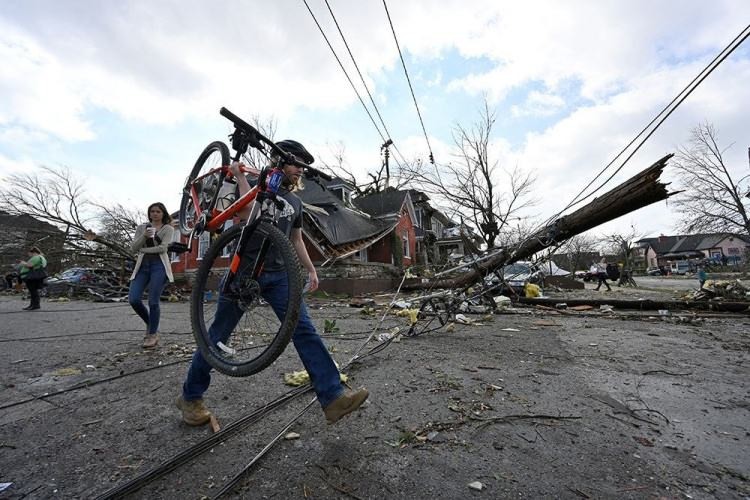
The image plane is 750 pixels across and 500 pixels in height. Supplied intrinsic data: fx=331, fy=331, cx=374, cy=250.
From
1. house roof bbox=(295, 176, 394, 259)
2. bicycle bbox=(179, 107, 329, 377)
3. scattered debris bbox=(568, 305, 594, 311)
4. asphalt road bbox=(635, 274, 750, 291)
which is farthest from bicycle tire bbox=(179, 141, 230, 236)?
asphalt road bbox=(635, 274, 750, 291)

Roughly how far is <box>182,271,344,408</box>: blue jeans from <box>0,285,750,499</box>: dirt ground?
0.29 m

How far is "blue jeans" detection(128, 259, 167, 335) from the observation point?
4090mm

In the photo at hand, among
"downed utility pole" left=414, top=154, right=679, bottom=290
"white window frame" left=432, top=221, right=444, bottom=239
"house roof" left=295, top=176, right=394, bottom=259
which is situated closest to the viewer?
"downed utility pole" left=414, top=154, right=679, bottom=290

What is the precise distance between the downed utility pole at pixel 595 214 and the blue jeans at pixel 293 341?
161 inches

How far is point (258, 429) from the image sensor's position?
2113 mm

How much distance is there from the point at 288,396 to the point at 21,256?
63.3ft

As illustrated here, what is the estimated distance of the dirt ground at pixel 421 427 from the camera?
1572mm

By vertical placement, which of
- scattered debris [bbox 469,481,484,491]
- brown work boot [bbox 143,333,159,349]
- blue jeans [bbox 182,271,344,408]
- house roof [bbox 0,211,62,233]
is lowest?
scattered debris [bbox 469,481,484,491]

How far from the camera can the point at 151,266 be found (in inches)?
166

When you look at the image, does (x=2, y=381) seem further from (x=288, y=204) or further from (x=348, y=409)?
(x=348, y=409)

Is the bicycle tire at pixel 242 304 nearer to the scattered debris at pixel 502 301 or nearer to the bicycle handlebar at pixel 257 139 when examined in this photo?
the bicycle handlebar at pixel 257 139

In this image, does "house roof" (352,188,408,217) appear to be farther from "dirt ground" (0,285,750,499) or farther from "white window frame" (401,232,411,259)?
"dirt ground" (0,285,750,499)

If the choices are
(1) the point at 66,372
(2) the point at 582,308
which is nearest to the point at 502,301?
(2) the point at 582,308

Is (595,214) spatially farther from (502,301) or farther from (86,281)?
(86,281)
